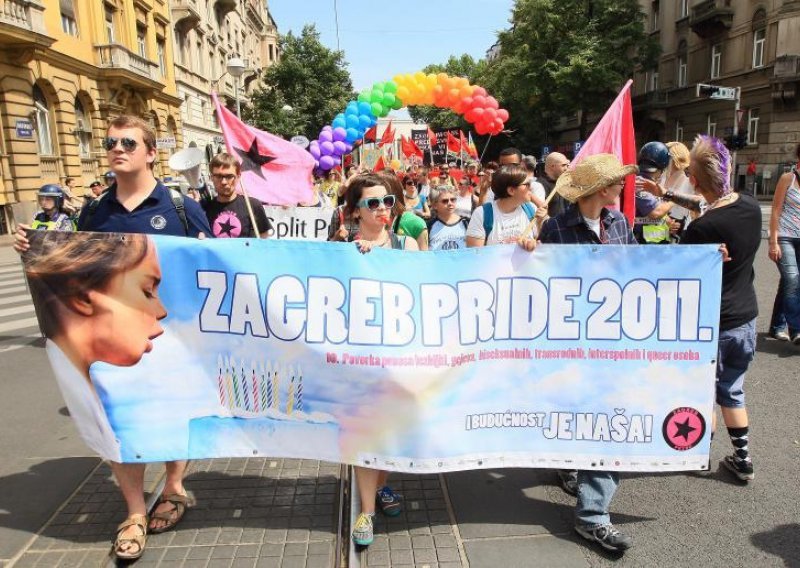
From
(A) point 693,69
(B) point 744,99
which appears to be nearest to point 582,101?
(A) point 693,69

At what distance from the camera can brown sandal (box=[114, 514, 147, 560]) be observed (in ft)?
9.29

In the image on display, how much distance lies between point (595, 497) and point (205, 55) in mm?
42646

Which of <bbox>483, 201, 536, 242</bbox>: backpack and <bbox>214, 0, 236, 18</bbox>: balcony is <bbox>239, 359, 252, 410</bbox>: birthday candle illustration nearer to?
<bbox>483, 201, 536, 242</bbox>: backpack

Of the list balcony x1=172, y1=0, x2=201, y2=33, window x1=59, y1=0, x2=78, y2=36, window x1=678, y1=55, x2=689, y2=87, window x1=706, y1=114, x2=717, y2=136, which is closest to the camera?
window x1=59, y1=0, x2=78, y2=36

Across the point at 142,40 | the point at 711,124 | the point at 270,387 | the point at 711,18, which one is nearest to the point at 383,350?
the point at 270,387

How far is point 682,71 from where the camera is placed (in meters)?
37.9

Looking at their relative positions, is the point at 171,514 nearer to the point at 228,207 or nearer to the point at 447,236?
the point at 228,207

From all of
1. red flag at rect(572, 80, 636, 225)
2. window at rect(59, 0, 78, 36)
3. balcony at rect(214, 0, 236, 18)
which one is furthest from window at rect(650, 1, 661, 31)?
red flag at rect(572, 80, 636, 225)

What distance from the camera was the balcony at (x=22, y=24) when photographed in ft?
57.8

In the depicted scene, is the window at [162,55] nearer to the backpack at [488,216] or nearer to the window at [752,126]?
the window at [752,126]

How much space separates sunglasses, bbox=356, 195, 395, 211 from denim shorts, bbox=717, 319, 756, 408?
2005 millimetres

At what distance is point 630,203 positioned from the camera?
436cm

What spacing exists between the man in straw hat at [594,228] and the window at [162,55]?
3325 centimetres

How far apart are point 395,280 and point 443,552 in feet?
4.44
